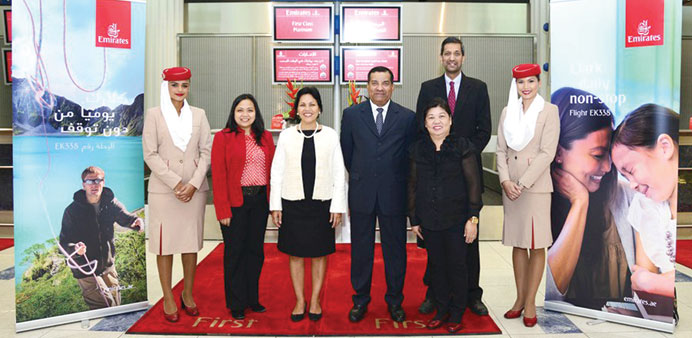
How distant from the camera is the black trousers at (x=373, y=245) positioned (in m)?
3.19

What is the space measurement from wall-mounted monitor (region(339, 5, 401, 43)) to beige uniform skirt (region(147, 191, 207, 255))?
139 inches

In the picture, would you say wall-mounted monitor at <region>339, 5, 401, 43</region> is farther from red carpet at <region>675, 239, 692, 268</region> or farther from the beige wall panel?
red carpet at <region>675, 239, 692, 268</region>

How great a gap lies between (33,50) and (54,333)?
1702 millimetres

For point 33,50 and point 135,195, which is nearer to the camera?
point 33,50

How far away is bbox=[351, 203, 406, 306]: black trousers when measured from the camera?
3.19 meters

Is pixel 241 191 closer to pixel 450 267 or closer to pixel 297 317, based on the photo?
pixel 297 317

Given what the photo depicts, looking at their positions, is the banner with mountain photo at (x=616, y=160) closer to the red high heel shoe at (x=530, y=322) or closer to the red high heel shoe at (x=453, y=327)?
the red high heel shoe at (x=530, y=322)

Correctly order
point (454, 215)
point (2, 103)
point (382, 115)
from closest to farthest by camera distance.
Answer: point (454, 215) → point (382, 115) → point (2, 103)

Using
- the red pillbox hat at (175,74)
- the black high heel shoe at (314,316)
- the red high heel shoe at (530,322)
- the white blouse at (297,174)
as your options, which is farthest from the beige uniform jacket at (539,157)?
the red pillbox hat at (175,74)

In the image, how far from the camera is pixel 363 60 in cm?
618

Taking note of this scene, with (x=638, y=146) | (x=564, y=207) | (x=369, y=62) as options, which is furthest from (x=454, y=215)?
(x=369, y=62)

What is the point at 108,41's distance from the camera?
3.33 metres

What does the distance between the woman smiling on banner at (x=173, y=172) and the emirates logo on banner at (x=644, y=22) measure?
2739mm

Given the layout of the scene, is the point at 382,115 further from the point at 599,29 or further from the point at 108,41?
the point at 108,41
